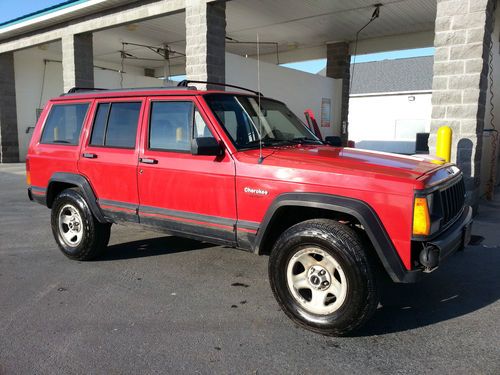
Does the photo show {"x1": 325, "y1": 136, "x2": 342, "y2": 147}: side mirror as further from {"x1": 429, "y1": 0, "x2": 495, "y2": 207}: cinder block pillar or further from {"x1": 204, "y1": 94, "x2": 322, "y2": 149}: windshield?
{"x1": 429, "y1": 0, "x2": 495, "y2": 207}: cinder block pillar

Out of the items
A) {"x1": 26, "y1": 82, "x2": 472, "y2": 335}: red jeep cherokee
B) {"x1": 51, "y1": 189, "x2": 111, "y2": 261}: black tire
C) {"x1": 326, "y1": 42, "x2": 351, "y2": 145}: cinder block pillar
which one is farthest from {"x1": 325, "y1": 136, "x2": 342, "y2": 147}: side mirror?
{"x1": 326, "y1": 42, "x2": 351, "y2": 145}: cinder block pillar

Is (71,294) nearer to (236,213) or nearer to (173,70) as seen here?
(236,213)

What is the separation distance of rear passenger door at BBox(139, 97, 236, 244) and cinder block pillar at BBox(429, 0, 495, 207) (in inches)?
172

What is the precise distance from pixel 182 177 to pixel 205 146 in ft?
1.73

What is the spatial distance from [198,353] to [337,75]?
47.1 feet

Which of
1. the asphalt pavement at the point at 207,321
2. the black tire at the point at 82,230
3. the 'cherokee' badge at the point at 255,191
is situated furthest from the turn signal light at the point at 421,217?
the black tire at the point at 82,230

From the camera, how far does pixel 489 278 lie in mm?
4359

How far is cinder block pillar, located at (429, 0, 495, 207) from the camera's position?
20.4ft

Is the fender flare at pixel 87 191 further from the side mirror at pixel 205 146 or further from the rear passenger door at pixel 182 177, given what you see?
the side mirror at pixel 205 146

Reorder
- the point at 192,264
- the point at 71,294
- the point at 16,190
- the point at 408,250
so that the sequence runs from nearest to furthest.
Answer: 1. the point at 408,250
2. the point at 71,294
3. the point at 192,264
4. the point at 16,190

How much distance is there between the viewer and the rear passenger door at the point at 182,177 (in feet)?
12.1

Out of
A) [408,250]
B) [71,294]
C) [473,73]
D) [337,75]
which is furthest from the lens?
[337,75]

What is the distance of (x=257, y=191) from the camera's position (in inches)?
136

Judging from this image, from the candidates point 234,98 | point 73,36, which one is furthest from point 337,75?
point 234,98
